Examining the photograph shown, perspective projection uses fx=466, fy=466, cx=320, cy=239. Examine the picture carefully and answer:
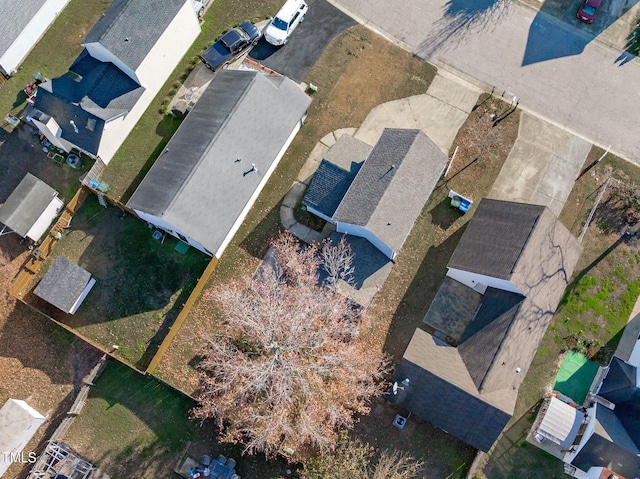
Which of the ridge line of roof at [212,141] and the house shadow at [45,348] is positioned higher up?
the ridge line of roof at [212,141]

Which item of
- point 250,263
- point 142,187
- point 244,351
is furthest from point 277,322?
point 142,187

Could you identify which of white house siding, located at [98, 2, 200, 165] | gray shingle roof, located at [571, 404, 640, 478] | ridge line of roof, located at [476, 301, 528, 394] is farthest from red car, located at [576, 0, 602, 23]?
white house siding, located at [98, 2, 200, 165]

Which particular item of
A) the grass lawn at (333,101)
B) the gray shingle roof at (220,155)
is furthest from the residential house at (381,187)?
the gray shingle roof at (220,155)

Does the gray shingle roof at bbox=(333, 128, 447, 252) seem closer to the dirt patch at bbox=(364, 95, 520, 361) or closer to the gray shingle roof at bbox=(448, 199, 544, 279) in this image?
the dirt patch at bbox=(364, 95, 520, 361)

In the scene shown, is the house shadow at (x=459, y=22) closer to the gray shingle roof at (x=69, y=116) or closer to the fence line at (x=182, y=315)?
the fence line at (x=182, y=315)

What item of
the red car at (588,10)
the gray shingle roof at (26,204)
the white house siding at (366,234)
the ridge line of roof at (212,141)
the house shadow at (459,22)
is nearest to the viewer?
the ridge line of roof at (212,141)

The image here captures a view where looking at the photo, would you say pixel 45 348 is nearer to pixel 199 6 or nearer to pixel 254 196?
pixel 254 196

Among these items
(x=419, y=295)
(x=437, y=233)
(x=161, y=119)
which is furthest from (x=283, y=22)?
(x=419, y=295)
